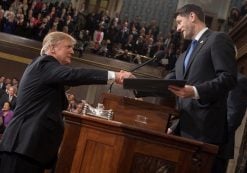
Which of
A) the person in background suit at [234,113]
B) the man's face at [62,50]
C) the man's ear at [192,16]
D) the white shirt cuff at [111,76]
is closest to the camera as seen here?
the white shirt cuff at [111,76]

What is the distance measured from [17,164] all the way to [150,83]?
1.01m

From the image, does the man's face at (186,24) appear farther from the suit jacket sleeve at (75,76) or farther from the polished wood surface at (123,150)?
the polished wood surface at (123,150)

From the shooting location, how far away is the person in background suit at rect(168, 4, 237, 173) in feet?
8.27

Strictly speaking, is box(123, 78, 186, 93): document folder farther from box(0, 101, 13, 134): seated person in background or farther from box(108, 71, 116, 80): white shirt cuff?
box(0, 101, 13, 134): seated person in background

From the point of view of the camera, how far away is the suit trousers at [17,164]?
2.75 metres

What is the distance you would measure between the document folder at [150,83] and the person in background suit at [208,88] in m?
0.15

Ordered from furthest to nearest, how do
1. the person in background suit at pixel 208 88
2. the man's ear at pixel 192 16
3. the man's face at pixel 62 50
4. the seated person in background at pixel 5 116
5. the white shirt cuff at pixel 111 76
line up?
the seated person in background at pixel 5 116
the man's face at pixel 62 50
the man's ear at pixel 192 16
the white shirt cuff at pixel 111 76
the person in background suit at pixel 208 88

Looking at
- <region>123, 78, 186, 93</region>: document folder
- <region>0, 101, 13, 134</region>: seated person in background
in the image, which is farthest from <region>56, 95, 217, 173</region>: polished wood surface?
<region>0, 101, 13, 134</region>: seated person in background

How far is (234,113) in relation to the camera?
3.38 m

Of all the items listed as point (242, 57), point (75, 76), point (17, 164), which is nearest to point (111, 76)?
point (75, 76)

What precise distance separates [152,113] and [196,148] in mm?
335

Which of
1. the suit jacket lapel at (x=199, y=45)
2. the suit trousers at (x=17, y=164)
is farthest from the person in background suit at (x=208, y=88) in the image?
the suit trousers at (x=17, y=164)

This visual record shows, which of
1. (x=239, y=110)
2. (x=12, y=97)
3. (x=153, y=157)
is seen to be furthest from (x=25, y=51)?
(x=153, y=157)

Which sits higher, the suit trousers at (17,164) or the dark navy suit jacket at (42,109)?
the dark navy suit jacket at (42,109)
